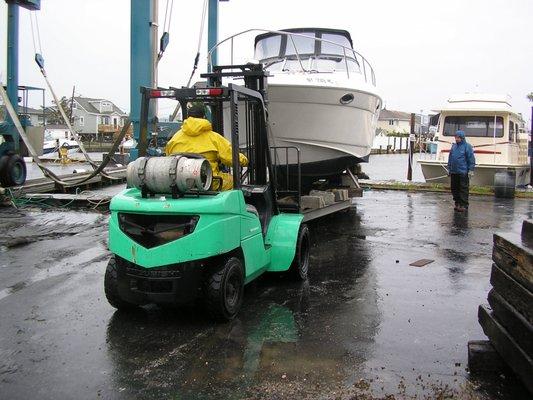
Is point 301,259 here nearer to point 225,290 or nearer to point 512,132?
point 225,290

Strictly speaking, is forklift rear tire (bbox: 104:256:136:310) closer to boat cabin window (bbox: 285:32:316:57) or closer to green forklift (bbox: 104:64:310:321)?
green forklift (bbox: 104:64:310:321)

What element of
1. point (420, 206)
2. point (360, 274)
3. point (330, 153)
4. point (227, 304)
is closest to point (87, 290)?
point (227, 304)

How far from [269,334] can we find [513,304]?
6.44ft

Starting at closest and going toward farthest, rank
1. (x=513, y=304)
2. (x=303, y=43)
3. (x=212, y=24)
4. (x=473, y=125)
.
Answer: (x=513, y=304), (x=303, y=43), (x=212, y=24), (x=473, y=125)

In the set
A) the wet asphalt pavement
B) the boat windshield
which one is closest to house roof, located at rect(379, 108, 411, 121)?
the boat windshield

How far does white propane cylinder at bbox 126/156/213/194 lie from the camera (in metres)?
4.41

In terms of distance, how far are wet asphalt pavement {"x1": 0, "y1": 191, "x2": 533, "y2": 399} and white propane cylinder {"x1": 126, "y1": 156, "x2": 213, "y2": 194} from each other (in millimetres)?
1239

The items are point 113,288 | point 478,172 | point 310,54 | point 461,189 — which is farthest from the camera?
point 478,172

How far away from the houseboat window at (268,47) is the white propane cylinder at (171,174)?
21.8ft

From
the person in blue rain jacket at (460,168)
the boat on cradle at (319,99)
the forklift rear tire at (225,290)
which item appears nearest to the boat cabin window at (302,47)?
the boat on cradle at (319,99)

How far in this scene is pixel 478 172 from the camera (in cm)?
1694

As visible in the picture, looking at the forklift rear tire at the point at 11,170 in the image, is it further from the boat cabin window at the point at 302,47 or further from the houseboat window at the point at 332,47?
the houseboat window at the point at 332,47

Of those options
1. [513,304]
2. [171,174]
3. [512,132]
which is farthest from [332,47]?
[512,132]

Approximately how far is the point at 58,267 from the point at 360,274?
3826 millimetres
